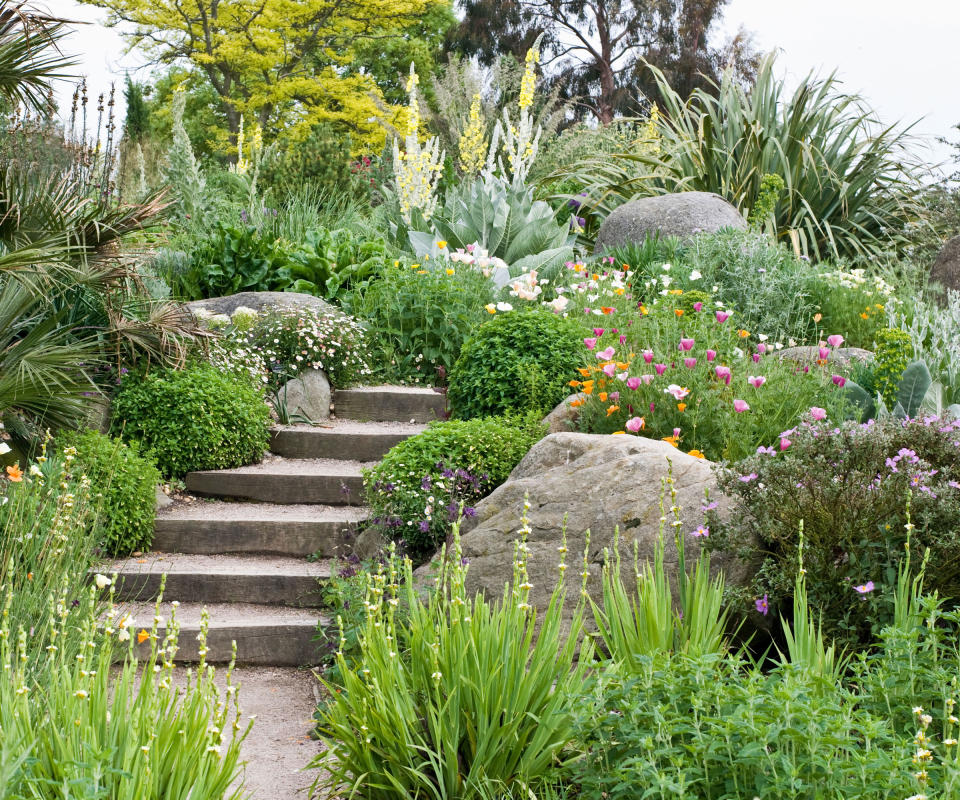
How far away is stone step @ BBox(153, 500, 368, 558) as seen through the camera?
233 inches

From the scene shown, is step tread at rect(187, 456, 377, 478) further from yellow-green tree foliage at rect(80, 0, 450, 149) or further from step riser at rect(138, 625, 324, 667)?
yellow-green tree foliage at rect(80, 0, 450, 149)

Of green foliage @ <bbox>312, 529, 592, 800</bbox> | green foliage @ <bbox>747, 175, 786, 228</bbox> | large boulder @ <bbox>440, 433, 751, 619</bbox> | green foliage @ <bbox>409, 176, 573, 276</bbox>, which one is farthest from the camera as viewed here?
green foliage @ <bbox>747, 175, 786, 228</bbox>

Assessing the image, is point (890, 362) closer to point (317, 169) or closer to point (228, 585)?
point (228, 585)

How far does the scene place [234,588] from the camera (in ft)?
18.1

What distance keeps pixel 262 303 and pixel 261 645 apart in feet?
12.9

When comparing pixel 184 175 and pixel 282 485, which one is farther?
pixel 184 175

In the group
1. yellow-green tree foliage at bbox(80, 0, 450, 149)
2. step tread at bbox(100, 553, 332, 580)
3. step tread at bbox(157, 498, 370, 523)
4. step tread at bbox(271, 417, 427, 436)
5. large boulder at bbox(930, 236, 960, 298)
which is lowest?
step tread at bbox(100, 553, 332, 580)

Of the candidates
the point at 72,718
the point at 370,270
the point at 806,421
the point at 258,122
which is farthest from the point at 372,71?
the point at 72,718

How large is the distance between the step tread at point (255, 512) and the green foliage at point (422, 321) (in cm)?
201

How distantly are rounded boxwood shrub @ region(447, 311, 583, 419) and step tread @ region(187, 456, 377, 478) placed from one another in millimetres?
859

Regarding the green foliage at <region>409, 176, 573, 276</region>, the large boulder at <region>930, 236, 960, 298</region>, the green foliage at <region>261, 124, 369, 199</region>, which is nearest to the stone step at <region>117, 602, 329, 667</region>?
the green foliage at <region>409, 176, 573, 276</region>

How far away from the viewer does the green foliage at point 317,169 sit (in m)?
15.4

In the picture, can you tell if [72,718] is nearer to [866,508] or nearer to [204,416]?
[866,508]

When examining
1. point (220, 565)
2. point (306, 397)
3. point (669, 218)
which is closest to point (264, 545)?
point (220, 565)
